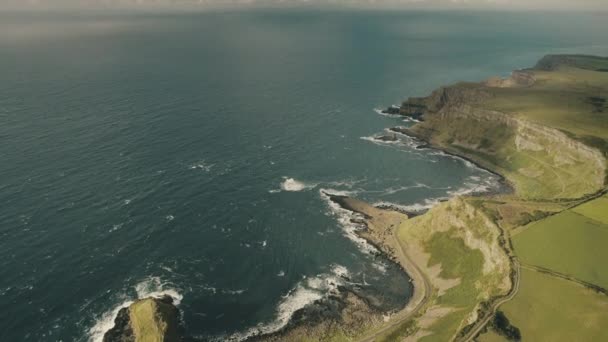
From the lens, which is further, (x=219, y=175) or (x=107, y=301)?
(x=219, y=175)

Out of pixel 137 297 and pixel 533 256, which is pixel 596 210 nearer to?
pixel 533 256

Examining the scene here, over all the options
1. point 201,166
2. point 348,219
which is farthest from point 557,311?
point 201,166

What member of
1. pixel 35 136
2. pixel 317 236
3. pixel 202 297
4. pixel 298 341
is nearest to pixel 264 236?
pixel 317 236

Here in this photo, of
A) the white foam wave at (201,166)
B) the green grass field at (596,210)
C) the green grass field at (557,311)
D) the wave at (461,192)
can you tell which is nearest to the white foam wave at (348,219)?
the wave at (461,192)

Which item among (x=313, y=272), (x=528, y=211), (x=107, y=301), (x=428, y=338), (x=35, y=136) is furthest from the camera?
(x=35, y=136)

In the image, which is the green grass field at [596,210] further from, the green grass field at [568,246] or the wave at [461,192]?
the wave at [461,192]

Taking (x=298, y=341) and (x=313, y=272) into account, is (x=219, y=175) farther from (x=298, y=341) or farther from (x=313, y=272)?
(x=298, y=341)
